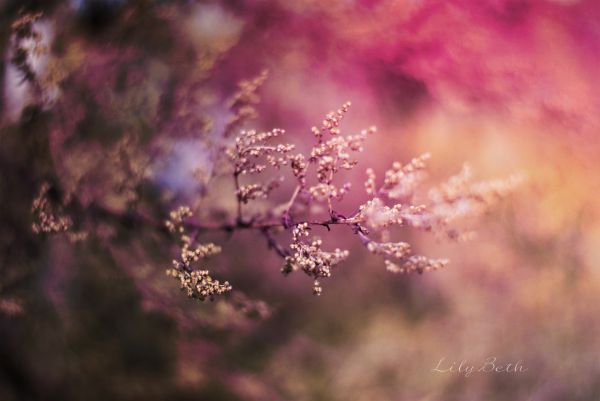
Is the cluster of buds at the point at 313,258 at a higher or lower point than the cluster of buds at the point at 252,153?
lower

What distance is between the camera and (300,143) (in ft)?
4.01

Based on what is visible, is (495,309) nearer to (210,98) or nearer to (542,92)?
(542,92)

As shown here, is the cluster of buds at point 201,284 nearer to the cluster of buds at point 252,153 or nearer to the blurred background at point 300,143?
the cluster of buds at point 252,153

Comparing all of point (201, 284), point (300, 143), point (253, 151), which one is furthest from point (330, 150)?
point (300, 143)

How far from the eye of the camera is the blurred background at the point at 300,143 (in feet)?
2.87

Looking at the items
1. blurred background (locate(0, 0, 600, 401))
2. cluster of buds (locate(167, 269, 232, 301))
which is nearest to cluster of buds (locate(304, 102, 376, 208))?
cluster of buds (locate(167, 269, 232, 301))

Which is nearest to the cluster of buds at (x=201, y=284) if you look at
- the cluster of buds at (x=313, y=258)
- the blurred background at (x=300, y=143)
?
the cluster of buds at (x=313, y=258)

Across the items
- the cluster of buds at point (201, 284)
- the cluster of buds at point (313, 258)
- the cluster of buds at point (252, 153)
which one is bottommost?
the cluster of buds at point (313, 258)

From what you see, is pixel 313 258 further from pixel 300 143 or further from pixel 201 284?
pixel 300 143

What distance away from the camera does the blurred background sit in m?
0.88

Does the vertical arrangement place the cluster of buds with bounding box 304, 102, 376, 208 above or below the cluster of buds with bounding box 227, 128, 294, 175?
below

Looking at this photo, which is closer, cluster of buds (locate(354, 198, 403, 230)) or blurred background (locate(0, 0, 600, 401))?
cluster of buds (locate(354, 198, 403, 230))

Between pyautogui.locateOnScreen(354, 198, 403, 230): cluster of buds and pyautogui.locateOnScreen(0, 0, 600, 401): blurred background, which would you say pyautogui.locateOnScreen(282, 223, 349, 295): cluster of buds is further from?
pyautogui.locateOnScreen(0, 0, 600, 401): blurred background

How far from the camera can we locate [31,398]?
1256 mm
